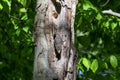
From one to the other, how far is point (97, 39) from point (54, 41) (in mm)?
3689

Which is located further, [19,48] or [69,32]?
[19,48]

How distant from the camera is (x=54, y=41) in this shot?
2.23 metres

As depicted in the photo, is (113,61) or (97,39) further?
(97,39)

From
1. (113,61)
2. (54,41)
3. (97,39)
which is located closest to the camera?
(54,41)

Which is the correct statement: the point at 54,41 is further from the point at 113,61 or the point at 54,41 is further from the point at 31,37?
the point at 31,37

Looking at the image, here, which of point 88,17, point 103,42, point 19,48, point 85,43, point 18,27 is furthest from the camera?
point 103,42

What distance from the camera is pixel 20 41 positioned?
446 centimetres

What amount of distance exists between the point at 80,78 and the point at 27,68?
863mm

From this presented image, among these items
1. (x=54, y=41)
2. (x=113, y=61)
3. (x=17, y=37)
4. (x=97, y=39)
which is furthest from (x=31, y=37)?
(x=54, y=41)

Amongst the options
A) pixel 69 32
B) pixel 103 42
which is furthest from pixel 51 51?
pixel 103 42

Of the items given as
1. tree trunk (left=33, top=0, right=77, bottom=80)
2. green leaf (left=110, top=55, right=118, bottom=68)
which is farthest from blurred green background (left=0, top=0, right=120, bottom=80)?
tree trunk (left=33, top=0, right=77, bottom=80)

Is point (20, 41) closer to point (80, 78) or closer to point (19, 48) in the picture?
point (19, 48)

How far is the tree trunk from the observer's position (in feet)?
7.16

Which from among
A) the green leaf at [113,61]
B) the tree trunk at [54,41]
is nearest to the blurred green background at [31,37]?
the green leaf at [113,61]
